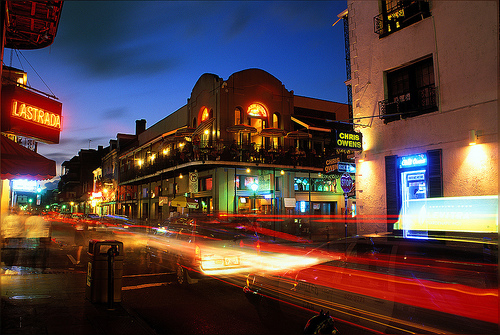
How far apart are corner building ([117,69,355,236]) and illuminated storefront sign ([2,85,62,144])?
48.0 feet

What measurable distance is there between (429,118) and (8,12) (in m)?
12.1

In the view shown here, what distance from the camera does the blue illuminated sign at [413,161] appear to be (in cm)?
1238

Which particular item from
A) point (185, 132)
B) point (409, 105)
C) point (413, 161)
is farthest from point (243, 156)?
point (413, 161)

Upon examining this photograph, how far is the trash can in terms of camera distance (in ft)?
23.6

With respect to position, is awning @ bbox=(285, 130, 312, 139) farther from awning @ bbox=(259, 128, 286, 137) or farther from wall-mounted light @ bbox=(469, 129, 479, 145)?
wall-mounted light @ bbox=(469, 129, 479, 145)

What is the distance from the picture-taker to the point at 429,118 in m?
12.3

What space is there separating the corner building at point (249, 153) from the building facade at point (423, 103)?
10.4m

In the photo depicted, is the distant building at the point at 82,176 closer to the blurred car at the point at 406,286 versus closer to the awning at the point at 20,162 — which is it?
the awning at the point at 20,162

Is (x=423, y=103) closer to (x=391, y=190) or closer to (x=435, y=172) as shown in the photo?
(x=435, y=172)

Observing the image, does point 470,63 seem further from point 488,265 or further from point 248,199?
point 248,199

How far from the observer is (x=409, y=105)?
42.1 feet

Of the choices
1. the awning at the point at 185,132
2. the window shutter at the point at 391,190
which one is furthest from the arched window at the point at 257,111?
the window shutter at the point at 391,190

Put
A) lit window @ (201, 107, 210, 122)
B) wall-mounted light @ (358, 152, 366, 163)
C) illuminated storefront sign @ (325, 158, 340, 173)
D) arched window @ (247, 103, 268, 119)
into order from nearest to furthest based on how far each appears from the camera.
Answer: wall-mounted light @ (358, 152, 366, 163) → illuminated storefront sign @ (325, 158, 340, 173) → arched window @ (247, 103, 268, 119) → lit window @ (201, 107, 210, 122)

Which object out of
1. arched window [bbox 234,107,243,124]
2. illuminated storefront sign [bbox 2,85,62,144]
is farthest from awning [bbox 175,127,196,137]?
illuminated storefront sign [bbox 2,85,62,144]
